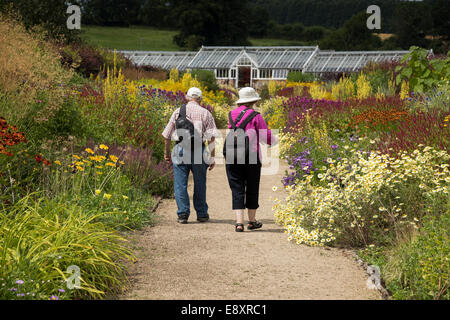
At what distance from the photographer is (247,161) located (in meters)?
6.20

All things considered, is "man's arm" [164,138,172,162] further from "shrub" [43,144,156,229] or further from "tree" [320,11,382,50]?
"tree" [320,11,382,50]

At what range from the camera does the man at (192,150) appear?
645 cm

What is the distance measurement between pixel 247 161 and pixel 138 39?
2713 inches

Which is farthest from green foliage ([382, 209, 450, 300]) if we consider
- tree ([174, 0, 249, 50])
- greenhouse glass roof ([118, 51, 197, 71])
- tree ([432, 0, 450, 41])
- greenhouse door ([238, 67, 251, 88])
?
tree ([432, 0, 450, 41])

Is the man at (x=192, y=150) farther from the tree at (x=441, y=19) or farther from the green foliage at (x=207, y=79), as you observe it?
the tree at (x=441, y=19)

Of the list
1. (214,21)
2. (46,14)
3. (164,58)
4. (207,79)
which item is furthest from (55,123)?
(214,21)

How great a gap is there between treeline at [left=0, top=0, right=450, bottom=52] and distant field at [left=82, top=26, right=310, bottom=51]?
2260mm

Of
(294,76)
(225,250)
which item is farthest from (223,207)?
(294,76)

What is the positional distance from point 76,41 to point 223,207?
46.1 feet

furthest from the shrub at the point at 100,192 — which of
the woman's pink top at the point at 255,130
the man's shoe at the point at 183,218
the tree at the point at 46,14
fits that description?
the tree at the point at 46,14

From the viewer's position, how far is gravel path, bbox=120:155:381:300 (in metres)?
4.21

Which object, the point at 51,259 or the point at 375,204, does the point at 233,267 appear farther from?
the point at 375,204

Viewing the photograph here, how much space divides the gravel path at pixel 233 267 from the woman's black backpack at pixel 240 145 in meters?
0.86
